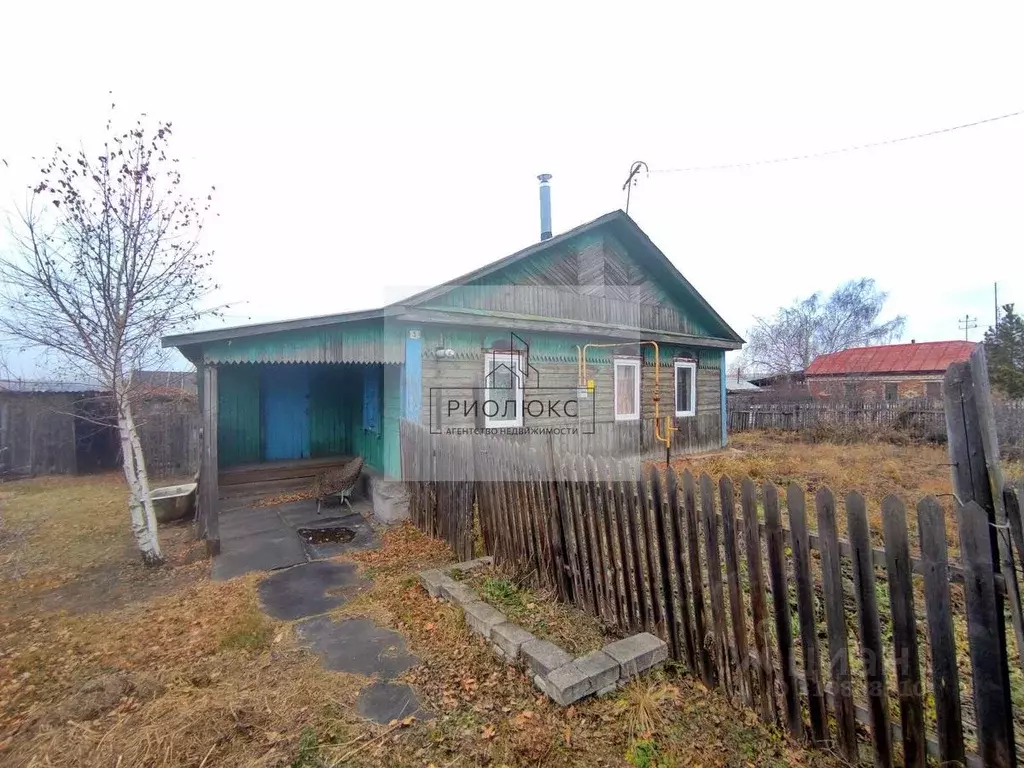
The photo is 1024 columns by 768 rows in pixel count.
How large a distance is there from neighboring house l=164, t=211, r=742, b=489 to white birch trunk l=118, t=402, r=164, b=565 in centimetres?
72

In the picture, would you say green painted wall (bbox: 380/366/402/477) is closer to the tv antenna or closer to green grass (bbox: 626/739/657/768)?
green grass (bbox: 626/739/657/768)

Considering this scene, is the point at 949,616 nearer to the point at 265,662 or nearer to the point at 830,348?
the point at 265,662

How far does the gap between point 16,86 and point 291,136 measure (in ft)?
19.4

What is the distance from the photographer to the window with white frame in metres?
11.6

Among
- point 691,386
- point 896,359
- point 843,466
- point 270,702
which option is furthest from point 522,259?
point 896,359

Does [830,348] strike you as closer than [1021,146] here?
No

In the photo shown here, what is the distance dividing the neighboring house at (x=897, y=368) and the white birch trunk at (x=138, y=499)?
27.1 metres

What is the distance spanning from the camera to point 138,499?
5250mm

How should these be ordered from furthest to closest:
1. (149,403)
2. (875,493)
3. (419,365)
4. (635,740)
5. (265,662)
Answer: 1. (149,403)
2. (875,493)
3. (419,365)
4. (265,662)
5. (635,740)

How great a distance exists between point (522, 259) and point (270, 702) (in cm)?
745

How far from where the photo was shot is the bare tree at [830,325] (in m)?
38.7

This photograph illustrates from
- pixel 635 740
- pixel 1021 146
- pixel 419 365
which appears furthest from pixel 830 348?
pixel 635 740

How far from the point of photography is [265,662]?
326 cm

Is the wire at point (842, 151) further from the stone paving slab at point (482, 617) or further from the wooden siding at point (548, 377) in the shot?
the stone paving slab at point (482, 617)
